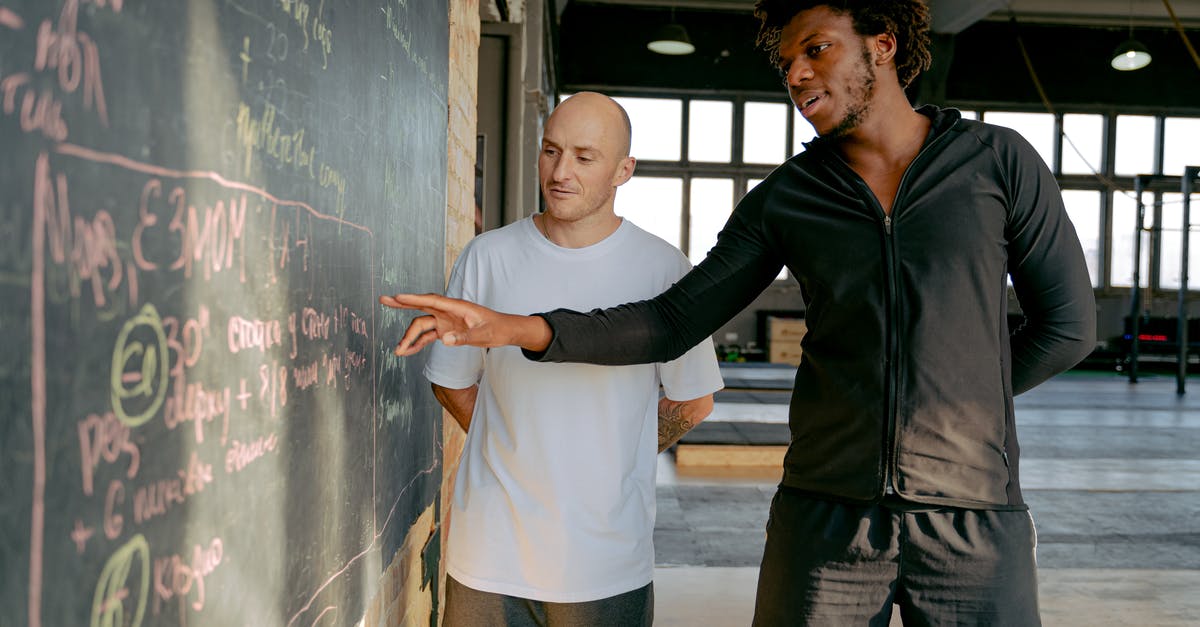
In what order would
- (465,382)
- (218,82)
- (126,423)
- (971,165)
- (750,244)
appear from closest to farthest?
1. (126,423)
2. (218,82)
3. (971,165)
4. (750,244)
5. (465,382)

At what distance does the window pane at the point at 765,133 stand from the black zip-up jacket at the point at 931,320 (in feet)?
40.7

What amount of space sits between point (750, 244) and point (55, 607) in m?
1.20

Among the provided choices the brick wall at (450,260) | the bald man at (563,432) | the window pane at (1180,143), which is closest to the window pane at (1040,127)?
the window pane at (1180,143)

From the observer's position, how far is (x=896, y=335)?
54.4 inches

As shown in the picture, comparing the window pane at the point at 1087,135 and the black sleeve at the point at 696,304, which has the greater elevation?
the window pane at the point at 1087,135

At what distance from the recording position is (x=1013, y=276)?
145 centimetres

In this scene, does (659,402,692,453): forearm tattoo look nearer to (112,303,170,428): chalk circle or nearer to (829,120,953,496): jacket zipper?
(829,120,953,496): jacket zipper

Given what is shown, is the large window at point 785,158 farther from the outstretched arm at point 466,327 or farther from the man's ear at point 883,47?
the outstretched arm at point 466,327

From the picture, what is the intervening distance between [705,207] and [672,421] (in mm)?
11916

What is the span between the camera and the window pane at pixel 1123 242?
13898 mm

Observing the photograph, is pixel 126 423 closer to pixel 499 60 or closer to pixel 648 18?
pixel 499 60

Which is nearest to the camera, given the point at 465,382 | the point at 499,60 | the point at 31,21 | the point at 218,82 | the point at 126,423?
the point at 31,21

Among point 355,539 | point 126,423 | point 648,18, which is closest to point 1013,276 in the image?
point 355,539

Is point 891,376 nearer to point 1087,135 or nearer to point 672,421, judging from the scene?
point 672,421
